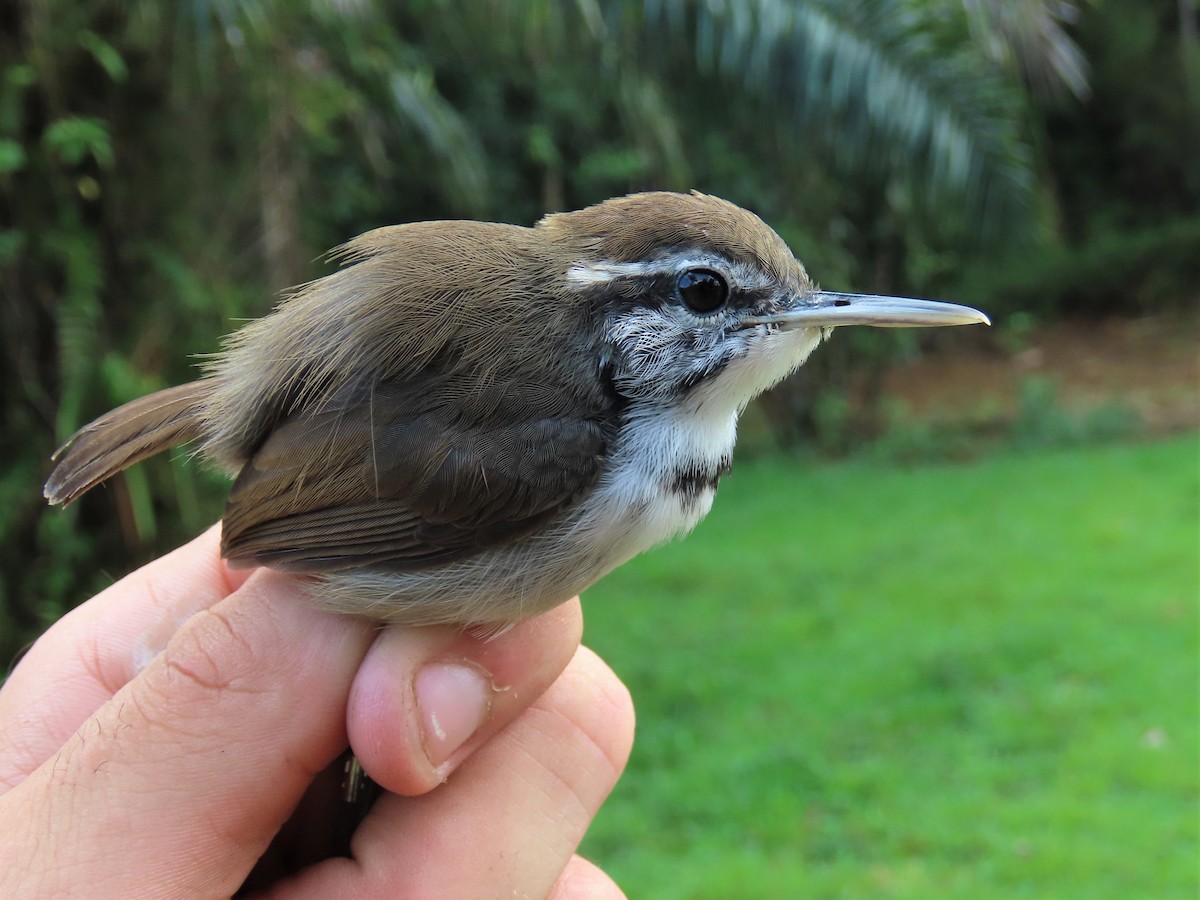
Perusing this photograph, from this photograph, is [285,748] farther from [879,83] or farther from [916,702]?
[879,83]

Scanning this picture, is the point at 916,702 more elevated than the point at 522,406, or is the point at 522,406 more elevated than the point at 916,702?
the point at 522,406

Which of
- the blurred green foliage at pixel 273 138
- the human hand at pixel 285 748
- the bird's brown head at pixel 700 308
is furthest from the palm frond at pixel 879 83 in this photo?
the human hand at pixel 285 748

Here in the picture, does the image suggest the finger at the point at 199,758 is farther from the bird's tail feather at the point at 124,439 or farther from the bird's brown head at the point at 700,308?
the bird's brown head at the point at 700,308

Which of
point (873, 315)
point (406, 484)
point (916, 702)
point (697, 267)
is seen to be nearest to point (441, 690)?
point (406, 484)

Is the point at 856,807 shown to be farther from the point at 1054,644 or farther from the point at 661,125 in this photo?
the point at 661,125

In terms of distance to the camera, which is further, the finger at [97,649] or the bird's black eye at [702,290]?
the finger at [97,649]

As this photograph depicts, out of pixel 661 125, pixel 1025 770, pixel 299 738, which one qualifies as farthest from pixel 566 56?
pixel 299 738

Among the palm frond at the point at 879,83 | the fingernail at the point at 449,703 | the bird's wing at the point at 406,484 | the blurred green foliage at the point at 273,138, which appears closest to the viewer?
the bird's wing at the point at 406,484
